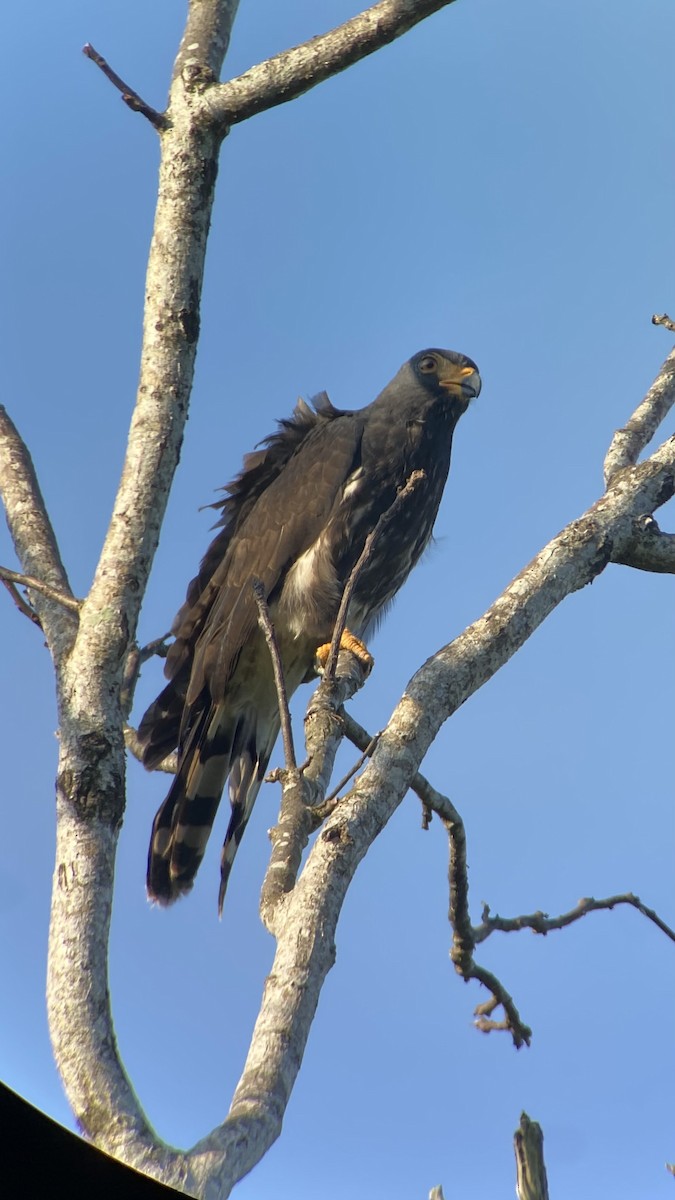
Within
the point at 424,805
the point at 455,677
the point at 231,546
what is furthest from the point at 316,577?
the point at 455,677

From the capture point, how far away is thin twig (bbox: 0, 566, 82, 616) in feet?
8.97

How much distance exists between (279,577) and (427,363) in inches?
53.8

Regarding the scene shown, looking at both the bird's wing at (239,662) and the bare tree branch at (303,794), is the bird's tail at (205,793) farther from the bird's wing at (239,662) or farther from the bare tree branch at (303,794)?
the bare tree branch at (303,794)

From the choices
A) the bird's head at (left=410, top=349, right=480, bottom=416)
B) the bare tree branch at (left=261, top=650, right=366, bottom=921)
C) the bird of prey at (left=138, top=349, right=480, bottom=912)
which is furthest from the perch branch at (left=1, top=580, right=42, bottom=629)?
the bird's head at (left=410, top=349, right=480, bottom=416)

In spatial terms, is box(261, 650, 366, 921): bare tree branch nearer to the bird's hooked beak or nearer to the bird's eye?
the bird's hooked beak

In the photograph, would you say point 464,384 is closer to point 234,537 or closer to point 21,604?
point 234,537

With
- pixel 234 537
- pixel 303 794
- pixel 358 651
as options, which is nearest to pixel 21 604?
pixel 303 794

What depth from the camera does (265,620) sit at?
2.77 meters

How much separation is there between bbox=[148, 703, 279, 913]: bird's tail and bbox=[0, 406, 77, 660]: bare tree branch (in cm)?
160

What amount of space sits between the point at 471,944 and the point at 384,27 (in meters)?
2.79

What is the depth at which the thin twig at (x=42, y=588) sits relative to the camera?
273 cm

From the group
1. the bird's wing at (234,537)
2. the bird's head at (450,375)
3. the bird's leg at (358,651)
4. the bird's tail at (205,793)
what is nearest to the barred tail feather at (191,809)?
the bird's tail at (205,793)

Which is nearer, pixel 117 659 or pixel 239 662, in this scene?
pixel 117 659

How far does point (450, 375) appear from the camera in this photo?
Answer: 5.39 meters
